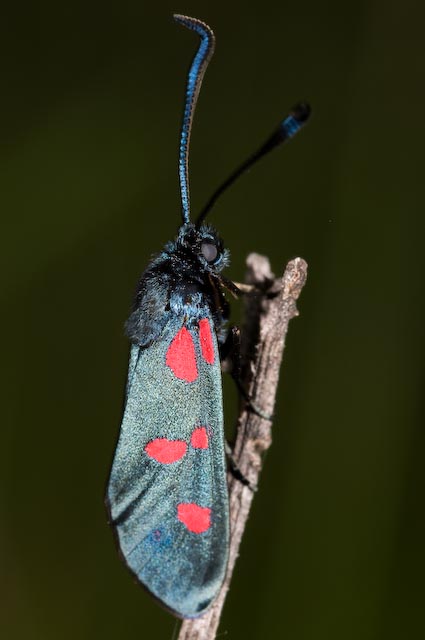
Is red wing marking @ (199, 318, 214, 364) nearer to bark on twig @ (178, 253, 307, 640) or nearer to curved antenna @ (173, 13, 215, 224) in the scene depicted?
bark on twig @ (178, 253, 307, 640)

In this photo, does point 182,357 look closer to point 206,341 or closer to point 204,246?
point 206,341

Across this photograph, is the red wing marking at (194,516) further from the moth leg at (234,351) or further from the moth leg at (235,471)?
the moth leg at (234,351)

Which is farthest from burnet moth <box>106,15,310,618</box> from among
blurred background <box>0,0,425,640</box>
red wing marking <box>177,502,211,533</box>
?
blurred background <box>0,0,425,640</box>

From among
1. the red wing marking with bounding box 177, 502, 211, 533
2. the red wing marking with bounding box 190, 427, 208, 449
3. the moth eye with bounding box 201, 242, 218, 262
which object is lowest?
the red wing marking with bounding box 177, 502, 211, 533

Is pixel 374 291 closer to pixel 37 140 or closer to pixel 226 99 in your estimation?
pixel 226 99

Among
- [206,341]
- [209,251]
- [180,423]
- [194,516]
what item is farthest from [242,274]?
[194,516]

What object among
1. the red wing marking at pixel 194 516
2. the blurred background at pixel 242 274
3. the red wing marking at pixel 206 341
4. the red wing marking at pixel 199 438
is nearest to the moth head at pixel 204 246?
the red wing marking at pixel 206 341

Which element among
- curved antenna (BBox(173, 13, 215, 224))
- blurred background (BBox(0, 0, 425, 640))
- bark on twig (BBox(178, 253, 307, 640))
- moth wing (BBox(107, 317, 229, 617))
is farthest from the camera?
blurred background (BBox(0, 0, 425, 640))

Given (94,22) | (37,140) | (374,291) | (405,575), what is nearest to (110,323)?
(37,140)
